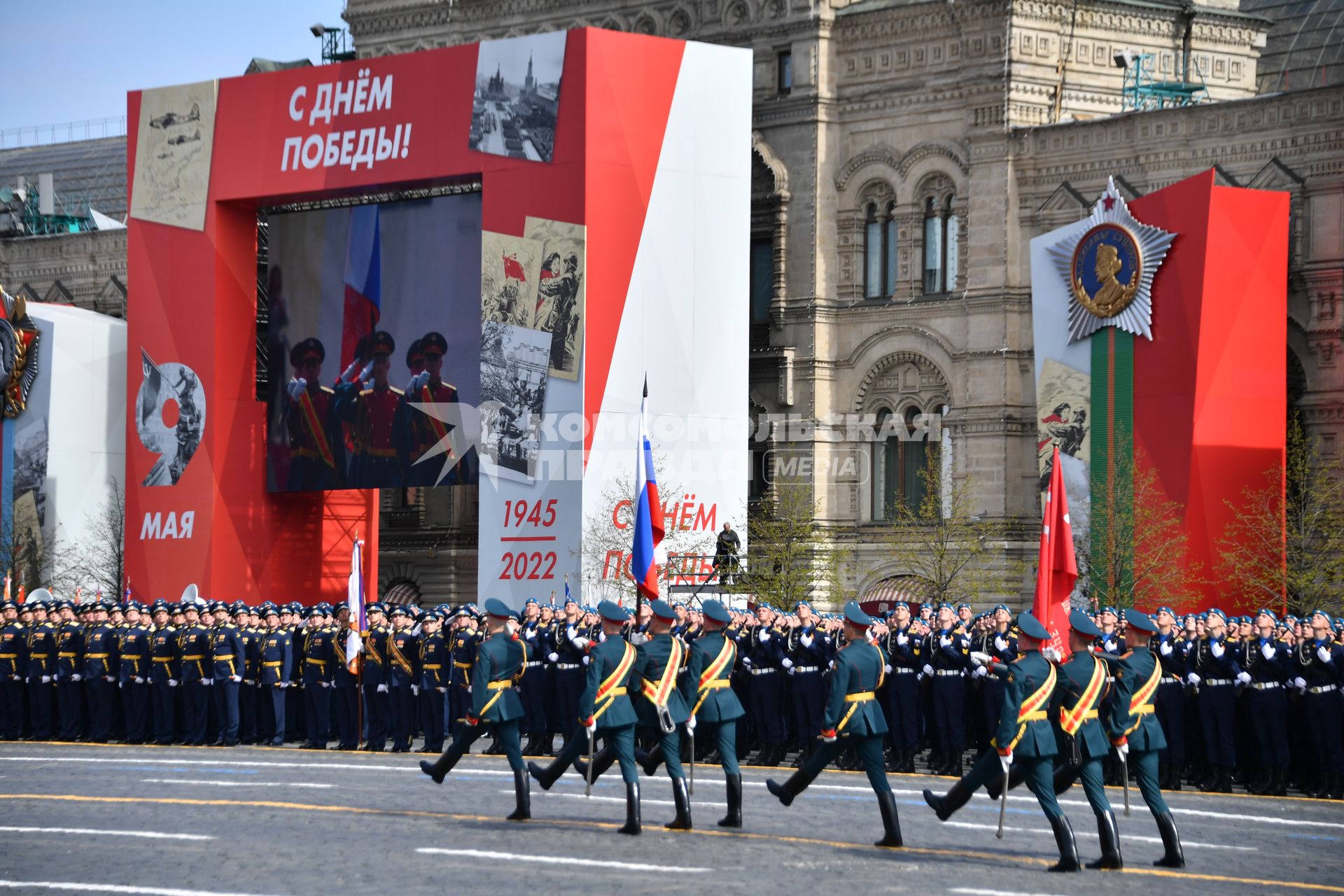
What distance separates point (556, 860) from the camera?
16.0m

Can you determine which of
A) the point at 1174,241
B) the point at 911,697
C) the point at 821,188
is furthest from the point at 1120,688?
the point at 821,188

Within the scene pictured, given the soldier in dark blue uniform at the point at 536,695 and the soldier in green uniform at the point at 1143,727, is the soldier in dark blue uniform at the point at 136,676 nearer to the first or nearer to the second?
the soldier in dark blue uniform at the point at 536,695

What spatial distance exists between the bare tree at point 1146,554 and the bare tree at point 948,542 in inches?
141

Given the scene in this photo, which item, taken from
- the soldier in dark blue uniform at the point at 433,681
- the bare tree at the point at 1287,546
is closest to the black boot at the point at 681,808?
the soldier in dark blue uniform at the point at 433,681

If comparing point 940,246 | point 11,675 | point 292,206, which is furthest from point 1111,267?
point 11,675

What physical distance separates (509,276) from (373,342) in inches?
178

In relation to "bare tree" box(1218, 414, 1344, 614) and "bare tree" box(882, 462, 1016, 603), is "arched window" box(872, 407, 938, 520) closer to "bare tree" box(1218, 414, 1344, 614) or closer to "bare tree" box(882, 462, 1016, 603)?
"bare tree" box(882, 462, 1016, 603)

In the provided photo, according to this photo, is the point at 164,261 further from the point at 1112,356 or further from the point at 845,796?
the point at 845,796

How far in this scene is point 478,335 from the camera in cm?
4441

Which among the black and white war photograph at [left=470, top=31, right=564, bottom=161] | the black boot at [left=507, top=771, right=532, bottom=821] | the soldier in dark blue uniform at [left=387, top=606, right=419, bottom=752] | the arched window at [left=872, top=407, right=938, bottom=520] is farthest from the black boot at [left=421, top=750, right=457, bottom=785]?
the arched window at [left=872, top=407, right=938, bottom=520]

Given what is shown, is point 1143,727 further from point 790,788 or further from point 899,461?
point 899,461

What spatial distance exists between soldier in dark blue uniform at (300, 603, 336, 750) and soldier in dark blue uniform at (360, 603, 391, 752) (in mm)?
708

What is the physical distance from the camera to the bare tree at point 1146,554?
38.3 m

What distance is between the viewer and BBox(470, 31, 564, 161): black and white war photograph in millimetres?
42688
